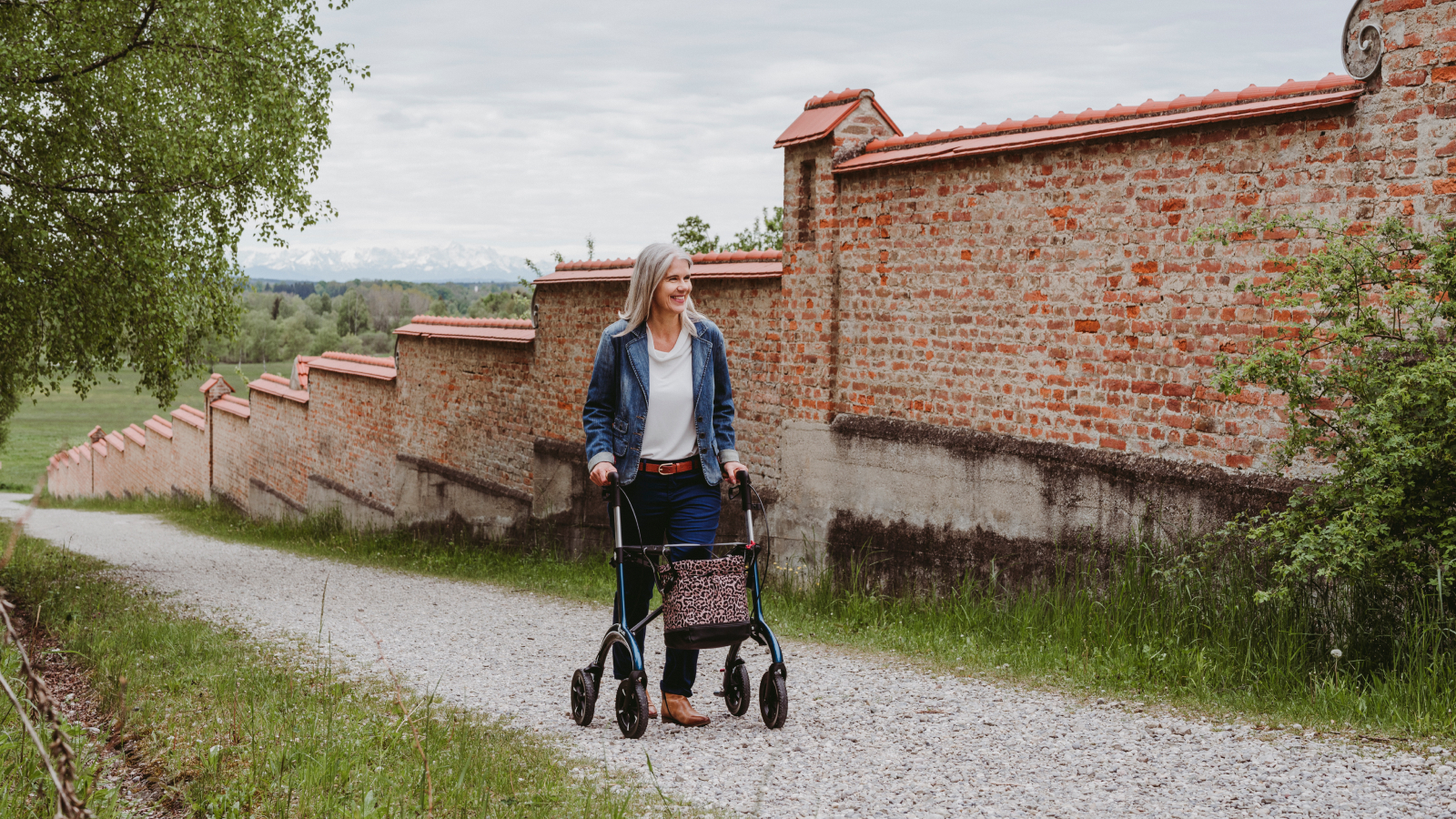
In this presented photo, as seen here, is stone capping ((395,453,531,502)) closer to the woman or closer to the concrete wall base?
the concrete wall base

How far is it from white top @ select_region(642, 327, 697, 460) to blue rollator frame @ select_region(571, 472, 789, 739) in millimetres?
258

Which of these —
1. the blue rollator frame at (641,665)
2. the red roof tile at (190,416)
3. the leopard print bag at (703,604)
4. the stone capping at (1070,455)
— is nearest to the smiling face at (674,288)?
the blue rollator frame at (641,665)

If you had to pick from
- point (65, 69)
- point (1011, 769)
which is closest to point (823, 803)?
point (1011, 769)

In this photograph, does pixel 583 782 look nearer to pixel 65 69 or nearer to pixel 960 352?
pixel 960 352

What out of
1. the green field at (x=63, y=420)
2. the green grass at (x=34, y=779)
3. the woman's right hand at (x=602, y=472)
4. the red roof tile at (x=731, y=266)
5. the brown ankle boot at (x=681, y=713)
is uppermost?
the red roof tile at (x=731, y=266)

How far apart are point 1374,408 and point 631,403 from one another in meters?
3.22

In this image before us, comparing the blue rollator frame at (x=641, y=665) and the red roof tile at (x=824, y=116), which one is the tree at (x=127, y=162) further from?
the blue rollator frame at (x=641, y=665)

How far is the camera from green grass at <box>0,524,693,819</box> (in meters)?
3.71

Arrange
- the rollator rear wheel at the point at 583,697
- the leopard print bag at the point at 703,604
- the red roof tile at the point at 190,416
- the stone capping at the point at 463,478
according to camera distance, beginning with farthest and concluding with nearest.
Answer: the red roof tile at the point at 190,416 → the stone capping at the point at 463,478 → the rollator rear wheel at the point at 583,697 → the leopard print bag at the point at 703,604

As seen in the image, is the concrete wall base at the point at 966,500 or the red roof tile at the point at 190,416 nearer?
the concrete wall base at the point at 966,500

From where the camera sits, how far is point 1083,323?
7.06 m

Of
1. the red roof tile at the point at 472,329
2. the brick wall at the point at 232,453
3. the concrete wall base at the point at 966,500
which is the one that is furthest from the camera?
the brick wall at the point at 232,453

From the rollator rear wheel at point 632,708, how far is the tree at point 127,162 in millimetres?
7386

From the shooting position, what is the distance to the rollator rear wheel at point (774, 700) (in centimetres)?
472
